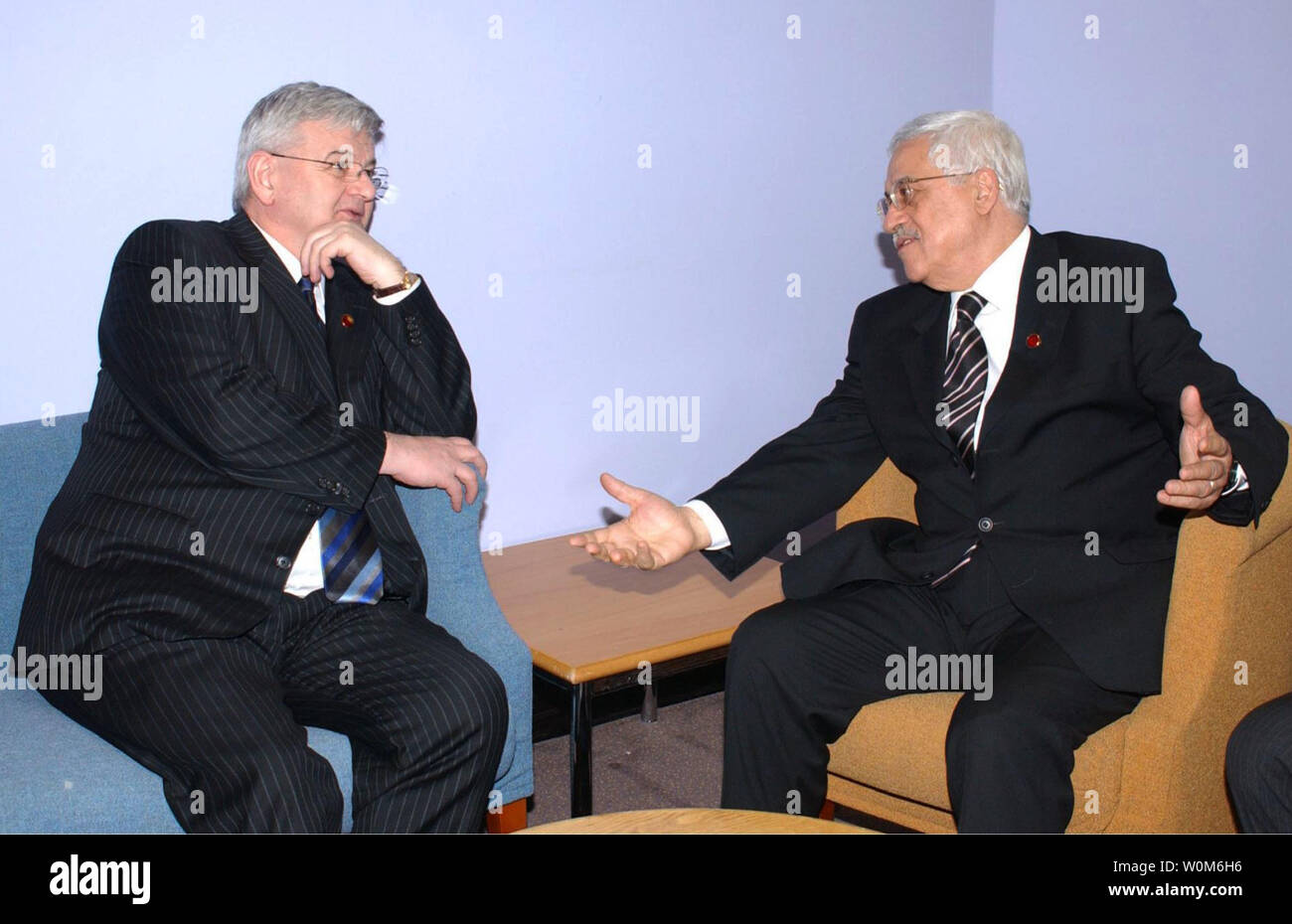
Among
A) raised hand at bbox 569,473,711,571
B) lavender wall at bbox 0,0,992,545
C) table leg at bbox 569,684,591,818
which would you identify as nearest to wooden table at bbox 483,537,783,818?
table leg at bbox 569,684,591,818

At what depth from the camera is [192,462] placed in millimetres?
2498

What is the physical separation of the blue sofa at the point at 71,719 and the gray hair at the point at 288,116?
0.60 meters

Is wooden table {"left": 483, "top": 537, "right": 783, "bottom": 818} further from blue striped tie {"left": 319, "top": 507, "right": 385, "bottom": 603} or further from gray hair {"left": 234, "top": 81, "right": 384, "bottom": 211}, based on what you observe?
gray hair {"left": 234, "top": 81, "right": 384, "bottom": 211}

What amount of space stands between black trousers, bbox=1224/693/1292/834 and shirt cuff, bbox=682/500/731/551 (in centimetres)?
95

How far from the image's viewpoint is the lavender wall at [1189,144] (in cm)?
368

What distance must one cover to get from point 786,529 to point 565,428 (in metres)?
0.95

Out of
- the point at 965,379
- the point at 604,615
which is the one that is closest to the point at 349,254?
the point at 604,615

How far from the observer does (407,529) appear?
271 cm

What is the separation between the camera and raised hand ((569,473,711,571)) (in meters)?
2.37

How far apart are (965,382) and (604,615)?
932mm

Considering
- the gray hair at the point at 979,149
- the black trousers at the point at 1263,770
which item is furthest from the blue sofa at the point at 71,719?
the black trousers at the point at 1263,770

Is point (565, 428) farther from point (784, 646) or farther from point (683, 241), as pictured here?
point (784, 646)
